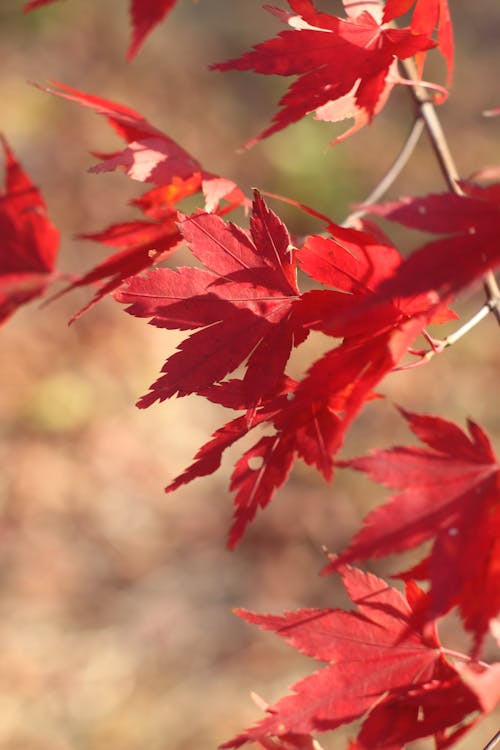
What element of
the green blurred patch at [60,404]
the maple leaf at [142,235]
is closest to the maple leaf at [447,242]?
the maple leaf at [142,235]

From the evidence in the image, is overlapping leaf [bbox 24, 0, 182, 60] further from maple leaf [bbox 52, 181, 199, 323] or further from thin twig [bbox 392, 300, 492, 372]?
thin twig [bbox 392, 300, 492, 372]

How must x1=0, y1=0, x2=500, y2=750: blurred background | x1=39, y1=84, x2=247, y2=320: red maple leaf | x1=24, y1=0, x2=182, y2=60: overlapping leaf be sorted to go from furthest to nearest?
x1=0, y1=0, x2=500, y2=750: blurred background, x1=24, y1=0, x2=182, y2=60: overlapping leaf, x1=39, y1=84, x2=247, y2=320: red maple leaf

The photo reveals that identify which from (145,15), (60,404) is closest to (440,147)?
(145,15)

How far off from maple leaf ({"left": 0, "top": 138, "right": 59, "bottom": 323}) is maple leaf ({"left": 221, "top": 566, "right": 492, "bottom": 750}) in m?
0.61

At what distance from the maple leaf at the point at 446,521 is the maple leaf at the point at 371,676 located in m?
0.12

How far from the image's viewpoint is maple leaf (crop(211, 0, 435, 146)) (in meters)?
0.65

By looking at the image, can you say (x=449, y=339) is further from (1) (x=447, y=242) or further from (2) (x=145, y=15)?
(2) (x=145, y=15)

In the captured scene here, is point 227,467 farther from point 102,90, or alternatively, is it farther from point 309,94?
point 102,90

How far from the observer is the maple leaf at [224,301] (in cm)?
63

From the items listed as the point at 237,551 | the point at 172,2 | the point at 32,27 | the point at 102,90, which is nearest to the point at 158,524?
the point at 237,551

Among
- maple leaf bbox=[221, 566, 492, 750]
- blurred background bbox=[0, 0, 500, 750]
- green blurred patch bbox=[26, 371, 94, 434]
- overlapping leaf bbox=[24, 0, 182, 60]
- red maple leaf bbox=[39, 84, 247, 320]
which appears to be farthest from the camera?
green blurred patch bbox=[26, 371, 94, 434]

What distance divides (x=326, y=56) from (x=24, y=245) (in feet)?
1.87

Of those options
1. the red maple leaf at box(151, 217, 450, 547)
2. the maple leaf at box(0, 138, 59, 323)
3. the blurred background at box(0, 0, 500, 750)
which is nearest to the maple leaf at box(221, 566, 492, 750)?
the red maple leaf at box(151, 217, 450, 547)

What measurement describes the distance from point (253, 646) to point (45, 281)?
A: 1.39 m
